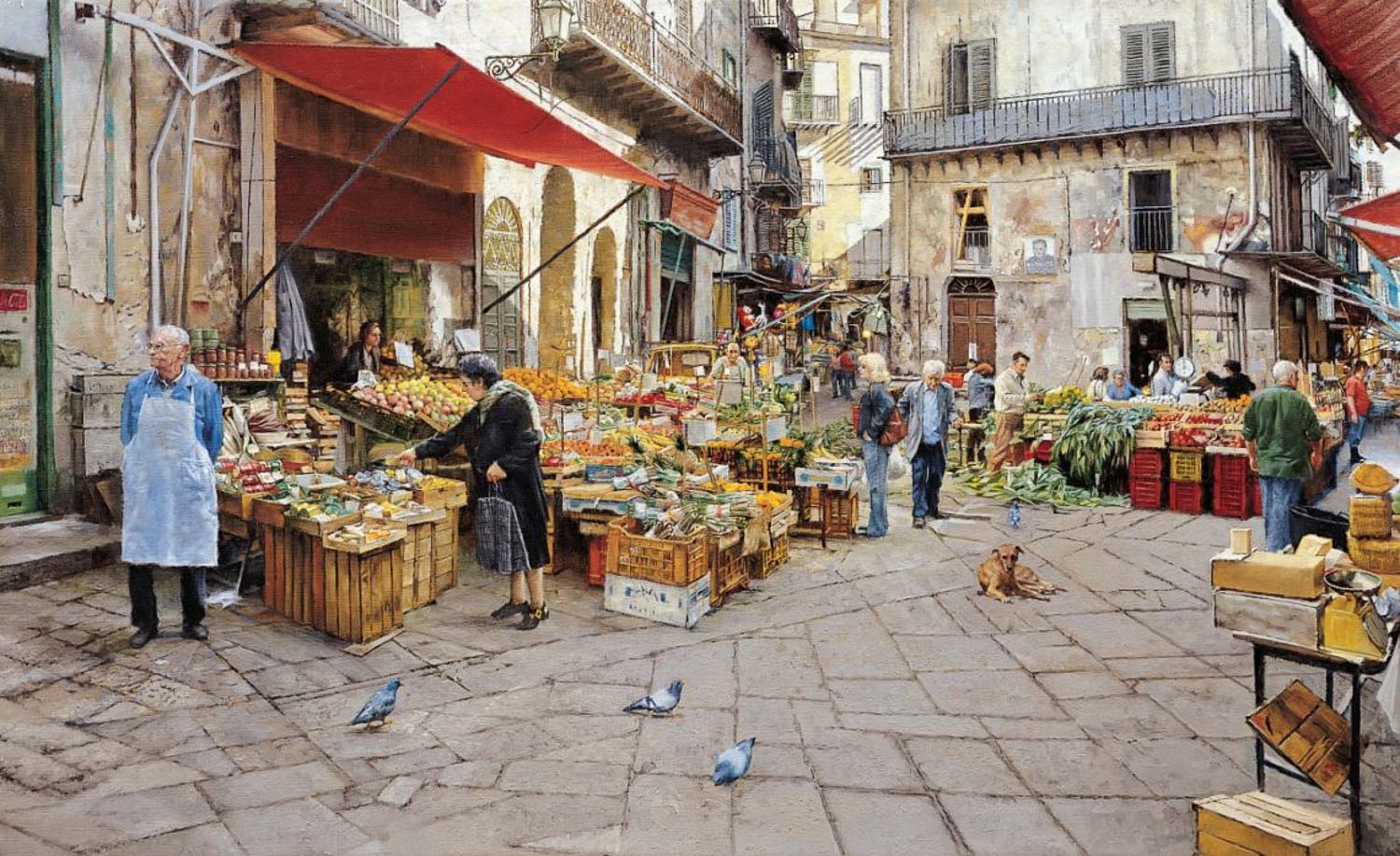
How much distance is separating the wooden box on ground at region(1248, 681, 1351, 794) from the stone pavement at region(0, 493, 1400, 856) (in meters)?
0.28

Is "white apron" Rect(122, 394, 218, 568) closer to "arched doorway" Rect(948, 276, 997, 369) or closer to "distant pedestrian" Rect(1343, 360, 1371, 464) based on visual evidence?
"distant pedestrian" Rect(1343, 360, 1371, 464)

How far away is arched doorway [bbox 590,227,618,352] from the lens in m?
16.2

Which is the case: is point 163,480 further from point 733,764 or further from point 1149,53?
point 1149,53

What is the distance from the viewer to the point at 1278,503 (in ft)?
24.6

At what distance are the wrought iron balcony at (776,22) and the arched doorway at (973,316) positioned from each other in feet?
26.2

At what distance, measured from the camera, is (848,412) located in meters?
22.1

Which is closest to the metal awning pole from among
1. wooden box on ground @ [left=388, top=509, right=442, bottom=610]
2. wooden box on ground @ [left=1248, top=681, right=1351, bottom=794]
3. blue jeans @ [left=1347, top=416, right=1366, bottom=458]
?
wooden box on ground @ [left=388, top=509, right=442, bottom=610]

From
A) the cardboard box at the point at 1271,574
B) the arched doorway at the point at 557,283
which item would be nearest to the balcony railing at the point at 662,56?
the arched doorway at the point at 557,283

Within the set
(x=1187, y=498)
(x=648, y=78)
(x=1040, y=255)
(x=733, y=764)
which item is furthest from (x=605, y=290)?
(x=733, y=764)

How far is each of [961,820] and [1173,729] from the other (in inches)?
58.0

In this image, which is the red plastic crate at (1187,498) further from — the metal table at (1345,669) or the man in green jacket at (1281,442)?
the metal table at (1345,669)

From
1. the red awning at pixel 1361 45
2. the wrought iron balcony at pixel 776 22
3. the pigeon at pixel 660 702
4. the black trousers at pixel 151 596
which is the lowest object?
the pigeon at pixel 660 702

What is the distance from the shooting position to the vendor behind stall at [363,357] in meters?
9.58

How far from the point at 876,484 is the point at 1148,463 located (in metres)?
3.66
